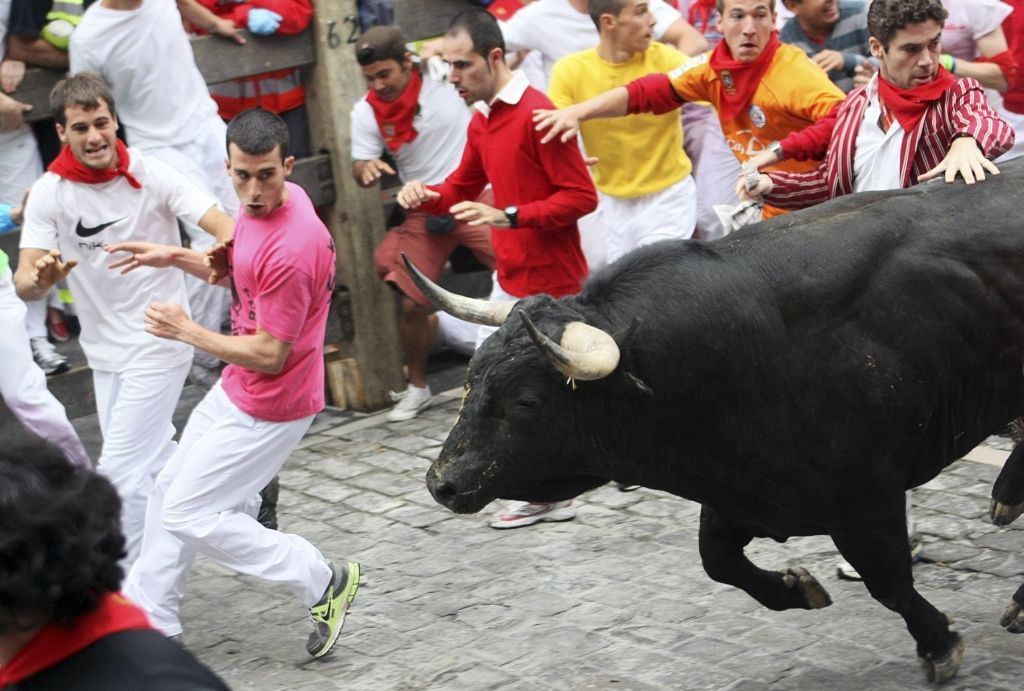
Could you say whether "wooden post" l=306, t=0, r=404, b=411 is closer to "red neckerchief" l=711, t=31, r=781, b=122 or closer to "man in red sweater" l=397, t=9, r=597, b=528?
"man in red sweater" l=397, t=9, r=597, b=528

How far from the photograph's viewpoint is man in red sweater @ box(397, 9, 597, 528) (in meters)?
7.38

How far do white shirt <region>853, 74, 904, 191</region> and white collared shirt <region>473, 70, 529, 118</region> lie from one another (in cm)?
190

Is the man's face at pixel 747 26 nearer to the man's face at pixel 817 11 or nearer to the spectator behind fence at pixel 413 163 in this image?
the man's face at pixel 817 11

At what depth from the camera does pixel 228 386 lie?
621 cm

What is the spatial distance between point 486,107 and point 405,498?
191cm

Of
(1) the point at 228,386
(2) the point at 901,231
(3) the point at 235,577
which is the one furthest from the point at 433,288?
(3) the point at 235,577

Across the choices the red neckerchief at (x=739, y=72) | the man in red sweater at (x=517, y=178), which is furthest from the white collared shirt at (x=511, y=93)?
the red neckerchief at (x=739, y=72)

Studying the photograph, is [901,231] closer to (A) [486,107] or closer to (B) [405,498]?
(A) [486,107]

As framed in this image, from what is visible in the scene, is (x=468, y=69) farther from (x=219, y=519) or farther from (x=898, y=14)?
(x=219, y=519)

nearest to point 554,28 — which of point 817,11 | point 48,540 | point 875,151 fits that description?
point 817,11

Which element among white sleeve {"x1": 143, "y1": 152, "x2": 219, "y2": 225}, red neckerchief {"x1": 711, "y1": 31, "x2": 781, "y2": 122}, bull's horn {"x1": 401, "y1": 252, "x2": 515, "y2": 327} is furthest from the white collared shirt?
bull's horn {"x1": 401, "y1": 252, "x2": 515, "y2": 327}

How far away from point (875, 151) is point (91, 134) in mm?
3205

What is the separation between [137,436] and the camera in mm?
6984

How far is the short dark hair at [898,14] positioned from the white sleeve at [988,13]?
9.54ft
